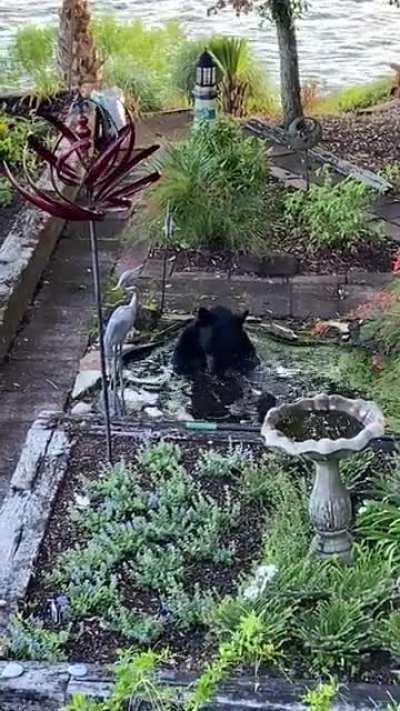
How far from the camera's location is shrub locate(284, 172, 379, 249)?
688 centimetres

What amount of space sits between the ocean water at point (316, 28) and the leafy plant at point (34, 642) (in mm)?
8780

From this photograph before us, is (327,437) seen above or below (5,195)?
above

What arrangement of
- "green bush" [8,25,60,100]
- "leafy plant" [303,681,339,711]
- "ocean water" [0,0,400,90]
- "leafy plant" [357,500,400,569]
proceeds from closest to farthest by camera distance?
A: "leafy plant" [303,681,339,711] < "leafy plant" [357,500,400,569] < "green bush" [8,25,60,100] < "ocean water" [0,0,400,90]

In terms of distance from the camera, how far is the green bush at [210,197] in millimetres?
6758

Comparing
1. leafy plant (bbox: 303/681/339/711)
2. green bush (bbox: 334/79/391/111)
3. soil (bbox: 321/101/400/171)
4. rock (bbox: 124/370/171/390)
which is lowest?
green bush (bbox: 334/79/391/111)

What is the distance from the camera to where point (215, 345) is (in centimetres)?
530

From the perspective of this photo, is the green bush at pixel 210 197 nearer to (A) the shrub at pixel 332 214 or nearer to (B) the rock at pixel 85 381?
(A) the shrub at pixel 332 214

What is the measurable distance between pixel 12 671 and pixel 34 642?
13cm

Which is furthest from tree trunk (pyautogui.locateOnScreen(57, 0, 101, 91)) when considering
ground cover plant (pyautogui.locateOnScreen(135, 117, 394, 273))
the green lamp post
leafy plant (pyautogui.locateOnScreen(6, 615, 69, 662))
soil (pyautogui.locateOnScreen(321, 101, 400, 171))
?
leafy plant (pyautogui.locateOnScreen(6, 615, 69, 662))

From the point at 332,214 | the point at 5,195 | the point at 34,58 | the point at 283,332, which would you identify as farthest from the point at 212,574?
the point at 34,58

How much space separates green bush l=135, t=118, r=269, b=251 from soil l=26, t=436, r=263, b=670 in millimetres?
2539

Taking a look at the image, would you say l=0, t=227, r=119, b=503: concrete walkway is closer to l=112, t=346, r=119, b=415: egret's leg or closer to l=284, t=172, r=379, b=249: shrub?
l=112, t=346, r=119, b=415: egret's leg

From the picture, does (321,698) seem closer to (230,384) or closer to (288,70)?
(230,384)

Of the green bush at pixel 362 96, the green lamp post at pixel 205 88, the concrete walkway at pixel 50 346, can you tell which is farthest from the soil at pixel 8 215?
the green bush at pixel 362 96
